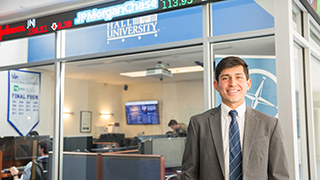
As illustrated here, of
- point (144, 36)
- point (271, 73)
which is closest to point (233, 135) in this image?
point (271, 73)

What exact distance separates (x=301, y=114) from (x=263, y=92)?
0.63 metres

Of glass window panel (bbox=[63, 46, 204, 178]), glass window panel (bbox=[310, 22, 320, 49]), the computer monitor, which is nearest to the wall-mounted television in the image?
glass window panel (bbox=[63, 46, 204, 178])

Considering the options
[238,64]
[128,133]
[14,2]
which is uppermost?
[14,2]

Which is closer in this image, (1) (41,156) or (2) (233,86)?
(2) (233,86)

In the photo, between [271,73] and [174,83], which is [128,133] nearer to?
[174,83]

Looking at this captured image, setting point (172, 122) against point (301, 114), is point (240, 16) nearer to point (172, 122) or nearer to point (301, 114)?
point (301, 114)

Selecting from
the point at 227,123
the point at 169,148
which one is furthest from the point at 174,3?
the point at 227,123

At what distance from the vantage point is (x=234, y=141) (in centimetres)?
231

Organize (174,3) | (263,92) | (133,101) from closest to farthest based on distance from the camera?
(263,92)
(174,3)
(133,101)

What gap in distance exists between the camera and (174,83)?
4.07 metres

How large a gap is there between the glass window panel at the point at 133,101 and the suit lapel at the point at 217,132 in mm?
1418

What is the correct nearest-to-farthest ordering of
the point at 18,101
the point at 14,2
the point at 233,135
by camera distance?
the point at 233,135 → the point at 14,2 → the point at 18,101

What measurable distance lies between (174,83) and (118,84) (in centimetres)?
79

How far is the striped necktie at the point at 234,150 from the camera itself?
2.25 meters
